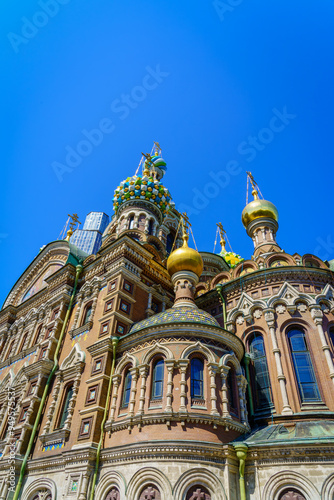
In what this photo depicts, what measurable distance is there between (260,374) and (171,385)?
3.49 meters

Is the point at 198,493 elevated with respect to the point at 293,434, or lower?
lower

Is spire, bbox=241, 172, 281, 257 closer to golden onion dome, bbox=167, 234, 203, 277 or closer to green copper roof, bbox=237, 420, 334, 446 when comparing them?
golden onion dome, bbox=167, 234, 203, 277

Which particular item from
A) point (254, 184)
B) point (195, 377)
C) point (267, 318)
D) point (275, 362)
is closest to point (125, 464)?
point (195, 377)

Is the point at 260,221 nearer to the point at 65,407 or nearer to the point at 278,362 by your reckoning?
→ the point at 278,362

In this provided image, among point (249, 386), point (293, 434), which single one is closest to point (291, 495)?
point (293, 434)

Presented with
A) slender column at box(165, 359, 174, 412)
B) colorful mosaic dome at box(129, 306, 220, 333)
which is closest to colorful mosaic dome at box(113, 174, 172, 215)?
colorful mosaic dome at box(129, 306, 220, 333)

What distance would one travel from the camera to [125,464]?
28.0 feet

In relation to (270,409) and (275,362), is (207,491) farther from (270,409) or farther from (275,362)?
(275,362)

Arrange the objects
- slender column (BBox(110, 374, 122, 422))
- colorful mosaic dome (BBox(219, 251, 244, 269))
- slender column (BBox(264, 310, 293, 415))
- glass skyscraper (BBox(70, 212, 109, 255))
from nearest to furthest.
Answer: slender column (BBox(110, 374, 122, 422))
slender column (BBox(264, 310, 293, 415))
colorful mosaic dome (BBox(219, 251, 244, 269))
glass skyscraper (BBox(70, 212, 109, 255))

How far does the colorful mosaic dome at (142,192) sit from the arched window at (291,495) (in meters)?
A: 15.0

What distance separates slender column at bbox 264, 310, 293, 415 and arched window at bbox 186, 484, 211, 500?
331 cm

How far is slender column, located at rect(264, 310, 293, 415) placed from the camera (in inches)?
396

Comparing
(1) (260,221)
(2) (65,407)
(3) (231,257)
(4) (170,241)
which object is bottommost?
(2) (65,407)

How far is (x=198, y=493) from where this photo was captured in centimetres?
773
